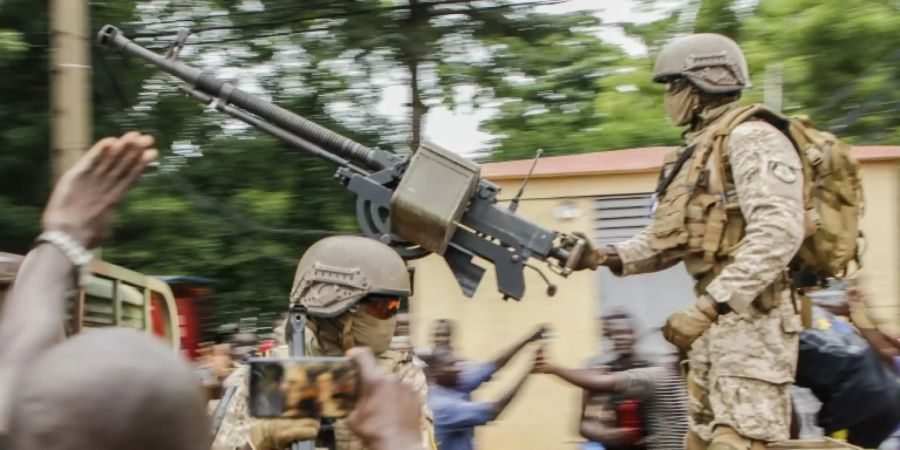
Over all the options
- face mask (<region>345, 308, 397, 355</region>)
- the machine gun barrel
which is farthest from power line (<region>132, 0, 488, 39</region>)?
face mask (<region>345, 308, 397, 355</region>)

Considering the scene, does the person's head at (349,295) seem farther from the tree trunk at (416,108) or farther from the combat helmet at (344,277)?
the tree trunk at (416,108)

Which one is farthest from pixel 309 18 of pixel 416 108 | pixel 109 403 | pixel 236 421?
pixel 109 403

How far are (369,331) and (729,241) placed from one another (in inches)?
58.5

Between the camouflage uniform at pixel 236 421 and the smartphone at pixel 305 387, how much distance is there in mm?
1551

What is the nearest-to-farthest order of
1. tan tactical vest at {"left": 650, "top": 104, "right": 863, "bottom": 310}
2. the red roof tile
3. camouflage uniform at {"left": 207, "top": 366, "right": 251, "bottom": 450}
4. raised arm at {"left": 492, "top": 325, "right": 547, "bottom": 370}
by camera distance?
camouflage uniform at {"left": 207, "top": 366, "right": 251, "bottom": 450}
tan tactical vest at {"left": 650, "top": 104, "right": 863, "bottom": 310}
raised arm at {"left": 492, "top": 325, "right": 547, "bottom": 370}
the red roof tile

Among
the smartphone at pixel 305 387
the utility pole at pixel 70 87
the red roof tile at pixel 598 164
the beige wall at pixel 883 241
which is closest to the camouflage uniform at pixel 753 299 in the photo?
the utility pole at pixel 70 87

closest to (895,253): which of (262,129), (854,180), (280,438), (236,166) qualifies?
(854,180)

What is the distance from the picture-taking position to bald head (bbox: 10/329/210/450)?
5.04ft

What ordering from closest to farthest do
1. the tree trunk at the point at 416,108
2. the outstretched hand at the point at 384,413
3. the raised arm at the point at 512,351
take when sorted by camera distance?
the outstretched hand at the point at 384,413, the raised arm at the point at 512,351, the tree trunk at the point at 416,108

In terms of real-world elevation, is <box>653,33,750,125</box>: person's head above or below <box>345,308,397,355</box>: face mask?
above

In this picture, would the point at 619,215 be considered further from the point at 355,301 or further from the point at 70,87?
the point at 355,301

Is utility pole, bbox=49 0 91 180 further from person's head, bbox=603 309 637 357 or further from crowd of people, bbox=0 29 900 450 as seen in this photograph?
person's head, bbox=603 309 637 357

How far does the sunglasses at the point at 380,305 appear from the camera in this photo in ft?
13.0

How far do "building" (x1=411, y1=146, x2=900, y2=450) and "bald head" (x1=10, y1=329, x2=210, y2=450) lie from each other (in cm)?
604
